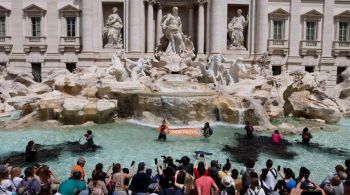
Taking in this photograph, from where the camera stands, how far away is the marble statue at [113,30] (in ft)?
80.8

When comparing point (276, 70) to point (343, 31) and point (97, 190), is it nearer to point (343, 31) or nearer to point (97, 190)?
point (343, 31)

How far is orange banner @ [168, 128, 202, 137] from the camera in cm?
1459

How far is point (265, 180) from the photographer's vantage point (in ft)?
23.2

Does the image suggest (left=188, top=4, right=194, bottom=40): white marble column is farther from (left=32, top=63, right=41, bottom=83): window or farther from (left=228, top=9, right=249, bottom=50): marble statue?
(left=32, top=63, right=41, bottom=83): window

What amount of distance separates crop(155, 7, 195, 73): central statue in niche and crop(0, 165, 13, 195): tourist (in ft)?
55.2

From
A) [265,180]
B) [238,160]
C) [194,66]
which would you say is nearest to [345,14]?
[194,66]

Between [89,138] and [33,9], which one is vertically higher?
[33,9]

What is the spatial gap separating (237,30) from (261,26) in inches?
67.0

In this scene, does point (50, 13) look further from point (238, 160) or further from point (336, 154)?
point (336, 154)

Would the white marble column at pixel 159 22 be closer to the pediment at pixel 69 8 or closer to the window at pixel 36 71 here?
the pediment at pixel 69 8

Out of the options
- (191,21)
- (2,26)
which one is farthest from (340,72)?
(2,26)

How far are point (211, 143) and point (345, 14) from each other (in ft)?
62.6

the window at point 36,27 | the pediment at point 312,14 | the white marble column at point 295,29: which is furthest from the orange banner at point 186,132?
the pediment at point 312,14

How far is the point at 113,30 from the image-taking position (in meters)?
24.7
